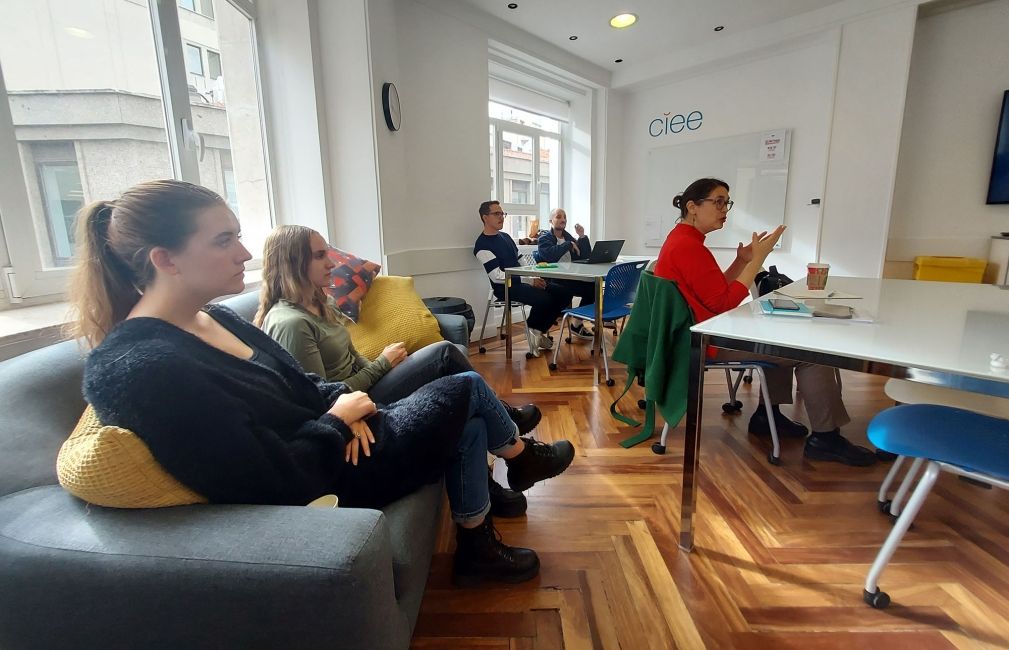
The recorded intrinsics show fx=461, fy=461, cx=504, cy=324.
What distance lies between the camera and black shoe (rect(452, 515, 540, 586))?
4.40ft

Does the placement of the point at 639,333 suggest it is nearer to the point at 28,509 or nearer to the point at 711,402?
the point at 711,402

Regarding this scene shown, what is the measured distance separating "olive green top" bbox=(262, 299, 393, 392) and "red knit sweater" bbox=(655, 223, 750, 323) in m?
1.22

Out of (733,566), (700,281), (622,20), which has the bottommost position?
(733,566)

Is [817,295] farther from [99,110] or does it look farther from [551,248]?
[99,110]

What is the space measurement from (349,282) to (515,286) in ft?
5.37

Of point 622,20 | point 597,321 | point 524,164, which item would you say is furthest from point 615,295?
point 524,164

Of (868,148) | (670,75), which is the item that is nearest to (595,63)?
(670,75)

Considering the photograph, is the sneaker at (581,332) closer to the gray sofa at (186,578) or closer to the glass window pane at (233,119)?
the glass window pane at (233,119)

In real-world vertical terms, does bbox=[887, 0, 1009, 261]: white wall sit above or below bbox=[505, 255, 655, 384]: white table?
above

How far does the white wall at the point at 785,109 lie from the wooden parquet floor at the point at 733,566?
3085 millimetres

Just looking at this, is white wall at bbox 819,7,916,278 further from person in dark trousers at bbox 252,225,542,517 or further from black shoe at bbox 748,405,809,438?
person in dark trousers at bbox 252,225,542,517

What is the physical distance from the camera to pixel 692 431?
56.2 inches

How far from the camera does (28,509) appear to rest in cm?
75

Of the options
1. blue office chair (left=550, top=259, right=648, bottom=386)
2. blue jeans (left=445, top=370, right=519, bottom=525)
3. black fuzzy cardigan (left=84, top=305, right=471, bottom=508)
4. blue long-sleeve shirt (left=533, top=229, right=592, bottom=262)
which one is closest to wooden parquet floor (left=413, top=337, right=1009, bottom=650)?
blue jeans (left=445, top=370, right=519, bottom=525)
